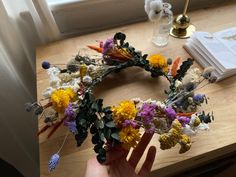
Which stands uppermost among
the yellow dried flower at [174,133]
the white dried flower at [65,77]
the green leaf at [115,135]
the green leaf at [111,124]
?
the white dried flower at [65,77]

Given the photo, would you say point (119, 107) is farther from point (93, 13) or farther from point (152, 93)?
point (93, 13)

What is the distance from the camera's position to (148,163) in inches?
25.5

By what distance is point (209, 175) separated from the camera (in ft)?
3.23

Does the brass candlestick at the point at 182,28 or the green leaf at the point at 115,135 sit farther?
the brass candlestick at the point at 182,28

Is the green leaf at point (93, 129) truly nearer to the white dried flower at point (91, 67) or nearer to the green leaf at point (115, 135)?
the green leaf at point (115, 135)

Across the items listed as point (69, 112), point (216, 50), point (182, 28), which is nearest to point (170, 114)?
point (69, 112)

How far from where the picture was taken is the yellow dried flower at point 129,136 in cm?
61

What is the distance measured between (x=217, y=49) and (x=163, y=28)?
Answer: 0.20m

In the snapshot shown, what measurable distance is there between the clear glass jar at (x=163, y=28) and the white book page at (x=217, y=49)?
0.34 ft

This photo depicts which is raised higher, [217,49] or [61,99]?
[61,99]

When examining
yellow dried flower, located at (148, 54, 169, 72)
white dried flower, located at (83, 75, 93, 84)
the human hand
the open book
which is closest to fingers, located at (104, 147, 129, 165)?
the human hand

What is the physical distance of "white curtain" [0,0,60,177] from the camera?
90 centimetres

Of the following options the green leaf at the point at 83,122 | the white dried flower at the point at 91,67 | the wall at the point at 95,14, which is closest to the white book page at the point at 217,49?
the wall at the point at 95,14

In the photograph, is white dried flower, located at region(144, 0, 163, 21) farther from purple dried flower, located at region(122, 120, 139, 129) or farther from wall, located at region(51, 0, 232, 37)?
purple dried flower, located at region(122, 120, 139, 129)
